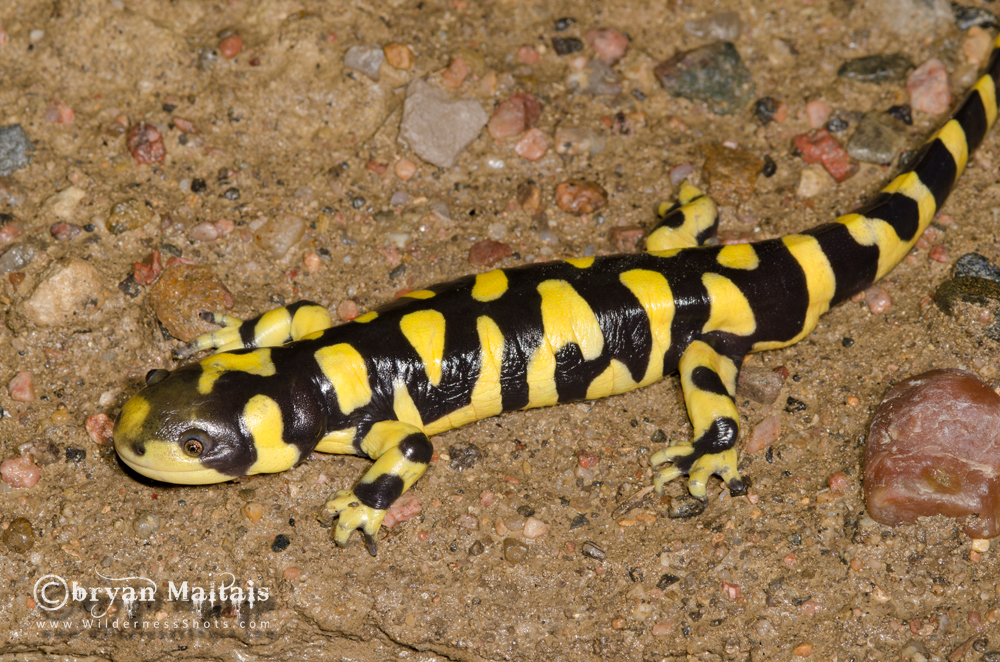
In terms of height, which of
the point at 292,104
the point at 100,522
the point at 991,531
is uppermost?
the point at 292,104

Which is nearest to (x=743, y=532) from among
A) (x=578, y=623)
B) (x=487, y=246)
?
(x=578, y=623)

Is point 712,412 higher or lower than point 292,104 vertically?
lower

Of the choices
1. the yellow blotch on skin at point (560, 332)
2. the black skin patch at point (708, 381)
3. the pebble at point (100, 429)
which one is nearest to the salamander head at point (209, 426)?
the pebble at point (100, 429)

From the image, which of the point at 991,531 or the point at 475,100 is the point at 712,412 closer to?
the point at 991,531

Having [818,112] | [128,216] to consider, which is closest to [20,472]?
[128,216]

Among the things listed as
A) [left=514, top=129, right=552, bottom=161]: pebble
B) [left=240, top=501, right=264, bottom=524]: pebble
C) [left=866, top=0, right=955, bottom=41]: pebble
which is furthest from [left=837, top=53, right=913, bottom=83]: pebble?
[left=240, top=501, right=264, bottom=524]: pebble

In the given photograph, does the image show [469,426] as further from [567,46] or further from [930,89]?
[930,89]

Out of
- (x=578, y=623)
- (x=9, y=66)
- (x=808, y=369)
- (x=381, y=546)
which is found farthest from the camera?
(x=9, y=66)
